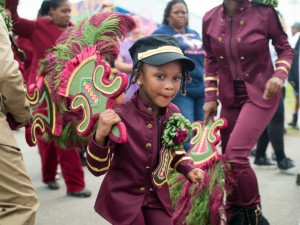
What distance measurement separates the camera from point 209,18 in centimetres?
403

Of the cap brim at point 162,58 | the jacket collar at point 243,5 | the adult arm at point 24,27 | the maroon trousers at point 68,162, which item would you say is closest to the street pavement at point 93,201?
the maroon trousers at point 68,162

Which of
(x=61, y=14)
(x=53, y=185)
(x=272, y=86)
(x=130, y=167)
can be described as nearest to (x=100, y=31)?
(x=130, y=167)

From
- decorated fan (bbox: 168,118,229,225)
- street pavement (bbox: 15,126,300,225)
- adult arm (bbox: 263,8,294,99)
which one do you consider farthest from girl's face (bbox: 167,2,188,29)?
decorated fan (bbox: 168,118,229,225)

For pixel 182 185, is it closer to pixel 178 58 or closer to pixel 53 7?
pixel 178 58

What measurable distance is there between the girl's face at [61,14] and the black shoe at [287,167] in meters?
3.06

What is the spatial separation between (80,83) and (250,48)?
1498mm

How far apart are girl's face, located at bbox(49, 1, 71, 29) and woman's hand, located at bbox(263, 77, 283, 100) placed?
92.8 inches

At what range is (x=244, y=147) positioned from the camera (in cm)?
365

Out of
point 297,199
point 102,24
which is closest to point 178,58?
point 102,24

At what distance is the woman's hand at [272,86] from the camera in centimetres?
365

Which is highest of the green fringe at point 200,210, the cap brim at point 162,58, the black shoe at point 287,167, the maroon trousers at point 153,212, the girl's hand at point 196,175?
the cap brim at point 162,58

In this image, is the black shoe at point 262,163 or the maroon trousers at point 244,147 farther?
the black shoe at point 262,163

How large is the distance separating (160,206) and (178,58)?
798 mm

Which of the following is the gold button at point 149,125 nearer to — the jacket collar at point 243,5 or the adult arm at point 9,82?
A: the adult arm at point 9,82
